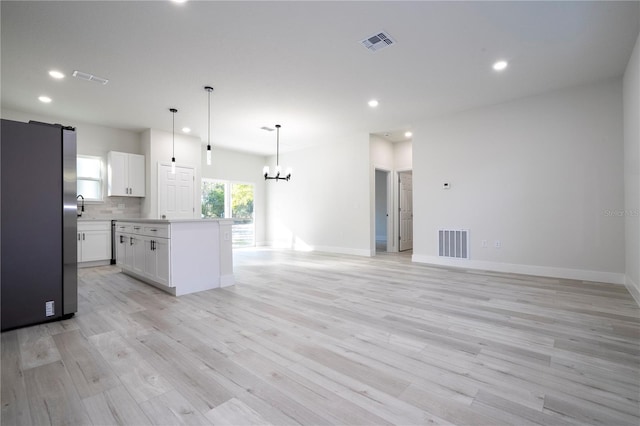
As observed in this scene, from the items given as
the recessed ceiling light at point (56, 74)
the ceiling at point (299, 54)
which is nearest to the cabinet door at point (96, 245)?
the ceiling at point (299, 54)

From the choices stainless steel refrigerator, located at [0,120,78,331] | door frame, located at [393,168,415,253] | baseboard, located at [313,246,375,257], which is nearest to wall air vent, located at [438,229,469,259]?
baseboard, located at [313,246,375,257]

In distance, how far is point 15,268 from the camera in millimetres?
2631

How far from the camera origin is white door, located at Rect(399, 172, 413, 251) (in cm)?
827

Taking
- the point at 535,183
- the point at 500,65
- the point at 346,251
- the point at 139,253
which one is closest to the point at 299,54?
the point at 500,65

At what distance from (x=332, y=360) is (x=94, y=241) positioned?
6.10 meters

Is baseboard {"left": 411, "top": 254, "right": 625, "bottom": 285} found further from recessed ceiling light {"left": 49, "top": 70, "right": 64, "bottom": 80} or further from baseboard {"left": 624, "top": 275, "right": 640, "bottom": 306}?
recessed ceiling light {"left": 49, "top": 70, "right": 64, "bottom": 80}

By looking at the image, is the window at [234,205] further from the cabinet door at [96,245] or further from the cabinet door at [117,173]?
the cabinet door at [96,245]

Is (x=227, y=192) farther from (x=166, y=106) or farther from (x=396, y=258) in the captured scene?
(x=396, y=258)

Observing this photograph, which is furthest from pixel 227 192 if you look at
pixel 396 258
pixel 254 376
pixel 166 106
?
pixel 254 376

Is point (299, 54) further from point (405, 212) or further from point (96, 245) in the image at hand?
point (405, 212)

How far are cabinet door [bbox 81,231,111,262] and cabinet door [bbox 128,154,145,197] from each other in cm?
112

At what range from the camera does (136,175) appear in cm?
678

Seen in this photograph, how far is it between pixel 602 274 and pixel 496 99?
3.18 metres

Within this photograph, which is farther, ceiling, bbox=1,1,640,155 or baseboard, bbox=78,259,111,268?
baseboard, bbox=78,259,111,268
